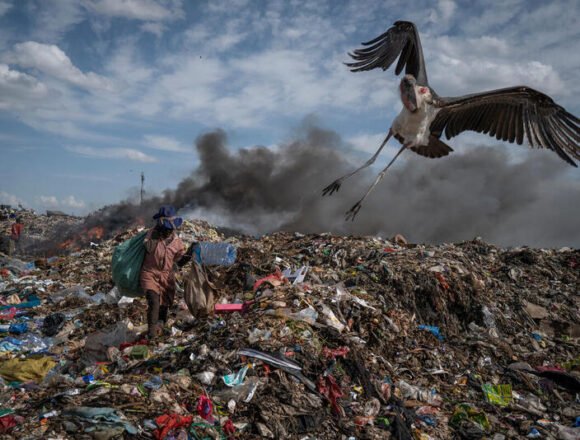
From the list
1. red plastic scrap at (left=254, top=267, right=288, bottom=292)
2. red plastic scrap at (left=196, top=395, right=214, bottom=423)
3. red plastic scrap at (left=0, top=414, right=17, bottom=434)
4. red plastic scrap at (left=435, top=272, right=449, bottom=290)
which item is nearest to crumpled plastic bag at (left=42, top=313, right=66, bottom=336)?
red plastic scrap at (left=254, top=267, right=288, bottom=292)

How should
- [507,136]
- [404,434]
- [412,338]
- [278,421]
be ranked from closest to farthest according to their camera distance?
1. [278,421]
2. [404,434]
3. [507,136]
4. [412,338]

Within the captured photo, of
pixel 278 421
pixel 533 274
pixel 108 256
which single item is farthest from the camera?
pixel 108 256

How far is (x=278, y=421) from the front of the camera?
10.6 feet

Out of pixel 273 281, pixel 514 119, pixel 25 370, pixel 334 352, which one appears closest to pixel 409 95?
pixel 514 119

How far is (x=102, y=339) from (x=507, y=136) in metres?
4.49

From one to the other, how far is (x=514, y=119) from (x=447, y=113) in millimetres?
712

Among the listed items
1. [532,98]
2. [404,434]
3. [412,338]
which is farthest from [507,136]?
[404,434]

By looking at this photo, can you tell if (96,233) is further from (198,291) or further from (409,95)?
(409,95)

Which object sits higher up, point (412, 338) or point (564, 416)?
point (412, 338)

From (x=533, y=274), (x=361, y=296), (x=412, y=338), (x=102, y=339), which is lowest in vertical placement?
(x=102, y=339)

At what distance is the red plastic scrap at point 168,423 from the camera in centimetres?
279

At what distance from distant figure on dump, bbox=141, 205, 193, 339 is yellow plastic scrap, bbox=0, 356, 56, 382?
1002 mm

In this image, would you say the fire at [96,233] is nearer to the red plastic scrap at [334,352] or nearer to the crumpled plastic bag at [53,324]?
the crumpled plastic bag at [53,324]

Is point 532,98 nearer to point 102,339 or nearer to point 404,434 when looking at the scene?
point 404,434
